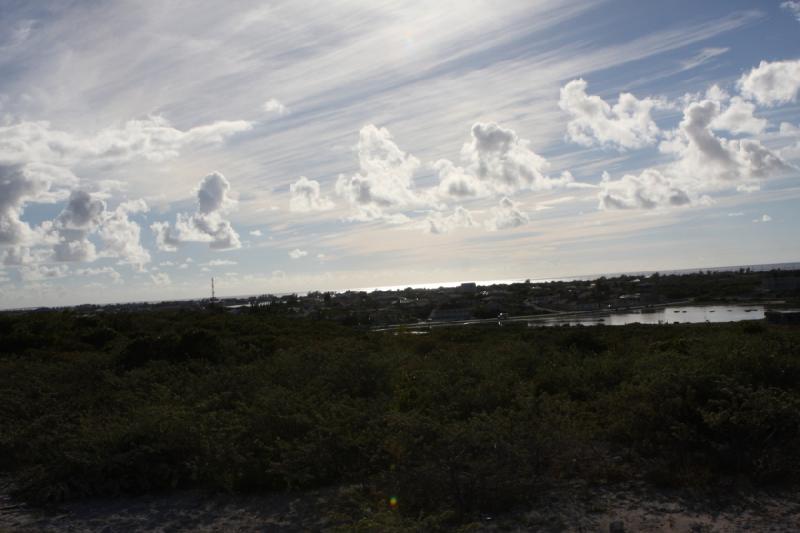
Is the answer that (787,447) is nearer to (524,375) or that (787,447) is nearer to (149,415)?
(524,375)

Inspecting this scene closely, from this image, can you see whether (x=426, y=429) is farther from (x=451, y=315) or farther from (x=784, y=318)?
(x=451, y=315)

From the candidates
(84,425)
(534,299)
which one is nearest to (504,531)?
(84,425)

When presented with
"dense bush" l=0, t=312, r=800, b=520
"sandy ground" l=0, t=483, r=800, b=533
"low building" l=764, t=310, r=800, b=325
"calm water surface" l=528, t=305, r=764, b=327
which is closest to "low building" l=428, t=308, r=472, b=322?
"calm water surface" l=528, t=305, r=764, b=327

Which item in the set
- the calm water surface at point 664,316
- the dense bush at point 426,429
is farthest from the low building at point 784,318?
the dense bush at point 426,429

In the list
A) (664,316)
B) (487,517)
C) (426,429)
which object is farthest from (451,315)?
(487,517)

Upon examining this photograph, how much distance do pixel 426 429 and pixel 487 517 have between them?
1.20m

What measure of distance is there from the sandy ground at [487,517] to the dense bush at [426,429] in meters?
0.24

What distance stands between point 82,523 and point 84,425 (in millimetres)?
2679

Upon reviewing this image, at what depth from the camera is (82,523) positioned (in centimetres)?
689

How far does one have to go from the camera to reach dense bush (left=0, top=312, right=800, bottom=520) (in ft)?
22.4

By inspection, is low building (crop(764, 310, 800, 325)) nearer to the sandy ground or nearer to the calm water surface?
the calm water surface

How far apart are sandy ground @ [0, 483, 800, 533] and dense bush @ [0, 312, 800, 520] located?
0.80 ft

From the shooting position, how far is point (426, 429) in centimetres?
717

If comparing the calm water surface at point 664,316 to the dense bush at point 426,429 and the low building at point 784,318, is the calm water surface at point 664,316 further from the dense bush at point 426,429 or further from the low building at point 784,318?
the dense bush at point 426,429
